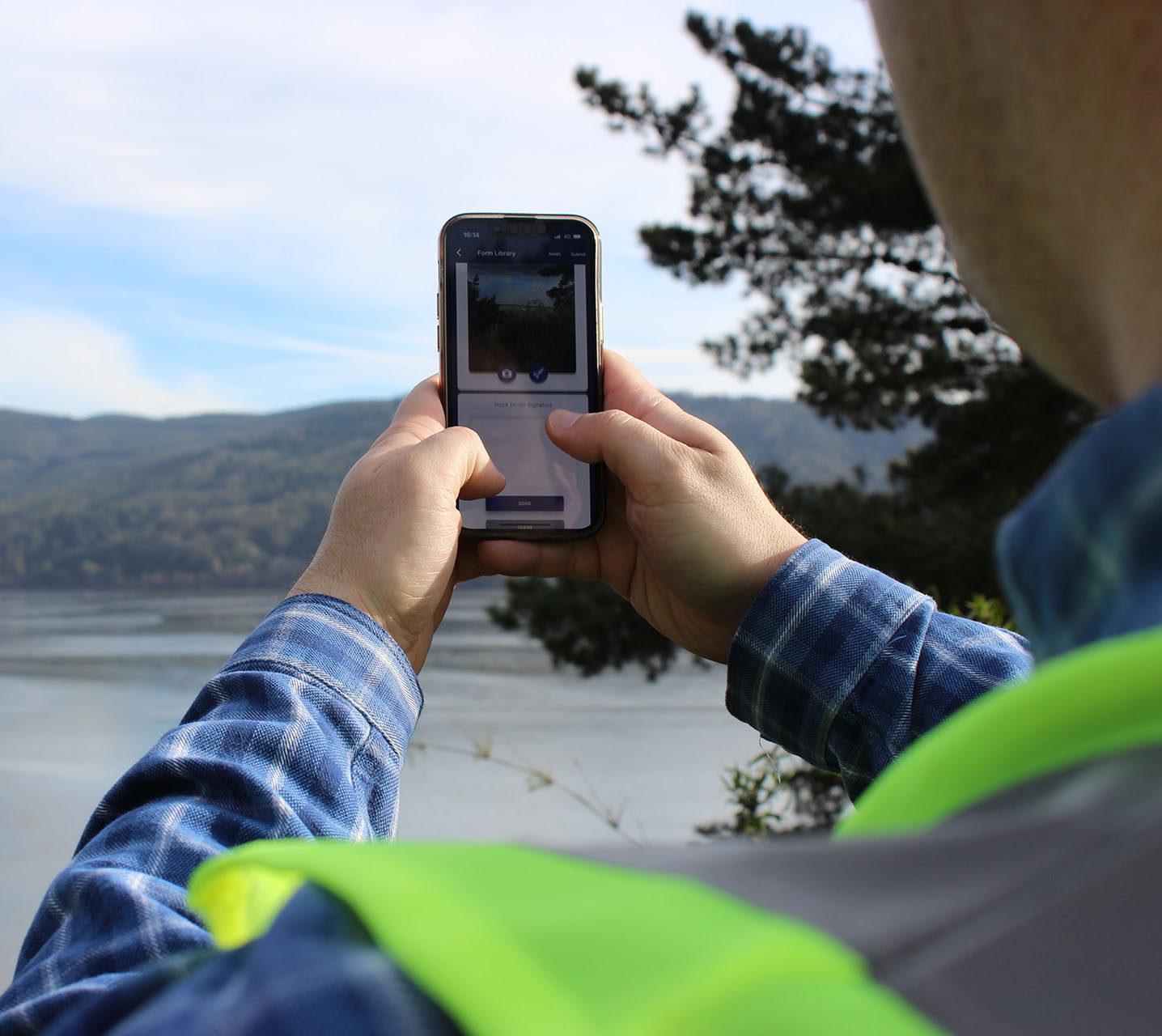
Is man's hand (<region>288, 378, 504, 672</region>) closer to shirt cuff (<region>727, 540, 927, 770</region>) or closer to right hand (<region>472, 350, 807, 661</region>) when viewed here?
right hand (<region>472, 350, 807, 661</region>)

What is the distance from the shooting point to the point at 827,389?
204 inches

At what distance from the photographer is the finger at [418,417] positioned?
1.19 m

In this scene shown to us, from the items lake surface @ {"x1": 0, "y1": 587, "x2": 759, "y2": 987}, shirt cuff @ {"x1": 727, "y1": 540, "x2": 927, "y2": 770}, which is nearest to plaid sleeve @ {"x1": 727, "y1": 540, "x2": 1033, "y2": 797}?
shirt cuff @ {"x1": 727, "y1": 540, "x2": 927, "y2": 770}

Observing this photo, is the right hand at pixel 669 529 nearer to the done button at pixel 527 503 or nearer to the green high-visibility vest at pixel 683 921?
the done button at pixel 527 503

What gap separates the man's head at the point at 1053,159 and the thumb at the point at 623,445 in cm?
74

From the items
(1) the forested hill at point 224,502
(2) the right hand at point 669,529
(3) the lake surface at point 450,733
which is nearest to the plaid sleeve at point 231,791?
(2) the right hand at point 669,529

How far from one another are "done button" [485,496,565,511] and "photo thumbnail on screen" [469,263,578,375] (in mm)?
177

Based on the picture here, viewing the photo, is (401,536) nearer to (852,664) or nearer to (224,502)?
(852,664)

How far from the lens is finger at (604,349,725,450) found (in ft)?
3.86

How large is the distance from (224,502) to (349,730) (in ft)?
31.4

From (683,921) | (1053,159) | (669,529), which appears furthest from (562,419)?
(683,921)

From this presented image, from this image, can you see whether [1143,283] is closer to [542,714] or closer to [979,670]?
[979,670]

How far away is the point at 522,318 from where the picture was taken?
136 centimetres

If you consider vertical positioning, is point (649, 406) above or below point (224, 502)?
above
